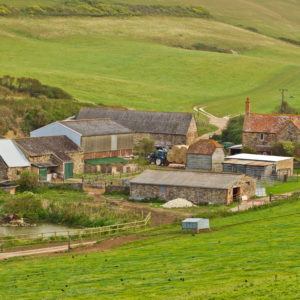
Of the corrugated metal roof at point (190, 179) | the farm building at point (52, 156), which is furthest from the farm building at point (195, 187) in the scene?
the farm building at point (52, 156)

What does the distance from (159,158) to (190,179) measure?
20450 millimetres

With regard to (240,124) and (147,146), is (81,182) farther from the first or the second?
(240,124)

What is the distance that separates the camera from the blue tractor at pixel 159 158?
77.4 metres

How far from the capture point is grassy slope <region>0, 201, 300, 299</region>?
26.2m

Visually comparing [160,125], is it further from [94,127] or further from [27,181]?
[27,181]

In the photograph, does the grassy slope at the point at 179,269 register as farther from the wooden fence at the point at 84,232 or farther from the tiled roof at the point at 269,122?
the tiled roof at the point at 269,122

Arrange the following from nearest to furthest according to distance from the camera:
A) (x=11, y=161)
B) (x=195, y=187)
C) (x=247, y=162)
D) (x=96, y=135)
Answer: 1. (x=195, y=187)
2. (x=11, y=161)
3. (x=247, y=162)
4. (x=96, y=135)

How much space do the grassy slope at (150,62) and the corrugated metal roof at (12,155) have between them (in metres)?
46.3

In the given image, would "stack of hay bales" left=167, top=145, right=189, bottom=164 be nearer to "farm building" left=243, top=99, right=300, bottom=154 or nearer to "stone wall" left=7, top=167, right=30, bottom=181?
"farm building" left=243, top=99, right=300, bottom=154

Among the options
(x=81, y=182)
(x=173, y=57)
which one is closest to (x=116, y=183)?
(x=81, y=182)

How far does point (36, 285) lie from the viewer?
3042 cm


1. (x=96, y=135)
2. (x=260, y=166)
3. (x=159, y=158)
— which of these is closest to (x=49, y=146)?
(x=96, y=135)

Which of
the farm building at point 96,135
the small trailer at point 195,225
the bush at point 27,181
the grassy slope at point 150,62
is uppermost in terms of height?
the grassy slope at point 150,62

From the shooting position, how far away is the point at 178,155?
3017 inches
